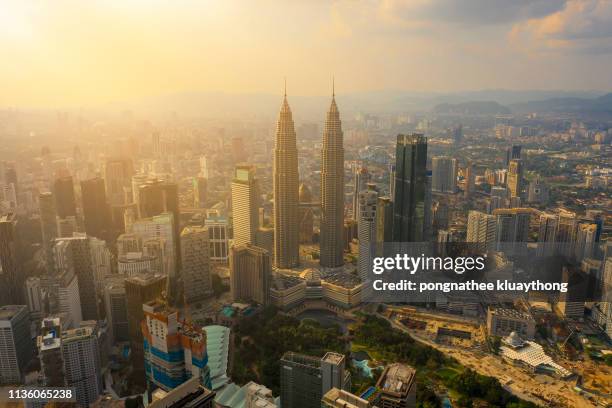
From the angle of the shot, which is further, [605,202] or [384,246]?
[605,202]

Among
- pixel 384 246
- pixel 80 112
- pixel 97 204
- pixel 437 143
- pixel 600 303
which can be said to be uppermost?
pixel 80 112

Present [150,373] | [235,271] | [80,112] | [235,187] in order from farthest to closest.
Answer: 1. [235,187]
2. [80,112]
3. [235,271]
4. [150,373]

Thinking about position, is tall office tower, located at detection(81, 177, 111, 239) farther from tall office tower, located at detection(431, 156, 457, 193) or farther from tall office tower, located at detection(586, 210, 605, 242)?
tall office tower, located at detection(586, 210, 605, 242)

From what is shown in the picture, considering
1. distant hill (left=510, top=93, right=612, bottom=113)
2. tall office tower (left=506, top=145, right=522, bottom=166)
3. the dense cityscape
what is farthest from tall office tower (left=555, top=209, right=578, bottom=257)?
tall office tower (left=506, top=145, right=522, bottom=166)

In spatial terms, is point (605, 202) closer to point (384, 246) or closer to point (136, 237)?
point (384, 246)

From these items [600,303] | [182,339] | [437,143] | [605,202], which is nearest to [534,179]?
[605,202]

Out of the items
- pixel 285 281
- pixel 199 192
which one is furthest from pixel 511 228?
pixel 199 192
